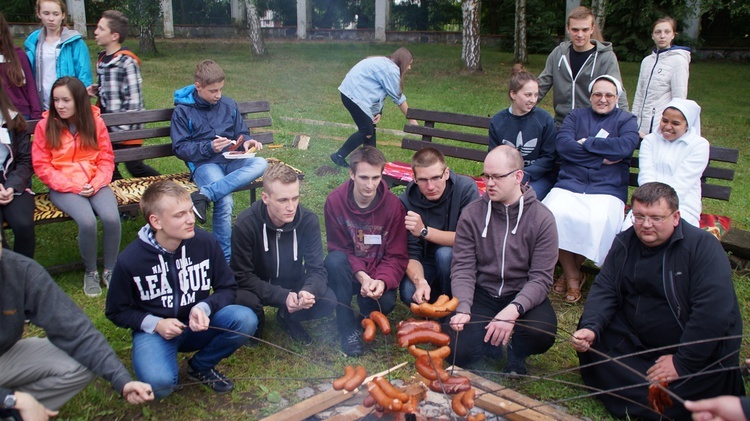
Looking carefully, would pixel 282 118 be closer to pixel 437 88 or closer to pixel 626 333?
pixel 437 88

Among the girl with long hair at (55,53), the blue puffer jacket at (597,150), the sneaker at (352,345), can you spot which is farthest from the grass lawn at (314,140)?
the girl with long hair at (55,53)

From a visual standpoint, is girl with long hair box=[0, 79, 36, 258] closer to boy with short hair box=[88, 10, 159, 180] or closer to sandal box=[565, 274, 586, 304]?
boy with short hair box=[88, 10, 159, 180]

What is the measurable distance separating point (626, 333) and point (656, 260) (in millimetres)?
460

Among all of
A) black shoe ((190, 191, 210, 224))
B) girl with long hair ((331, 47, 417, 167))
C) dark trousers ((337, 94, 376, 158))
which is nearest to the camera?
black shoe ((190, 191, 210, 224))

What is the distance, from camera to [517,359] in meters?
3.90

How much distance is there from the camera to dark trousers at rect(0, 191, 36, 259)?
4.54m

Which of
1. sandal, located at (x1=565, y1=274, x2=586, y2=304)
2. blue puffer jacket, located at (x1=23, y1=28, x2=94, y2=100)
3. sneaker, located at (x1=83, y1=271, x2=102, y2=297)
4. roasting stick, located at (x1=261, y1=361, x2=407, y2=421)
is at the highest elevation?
blue puffer jacket, located at (x1=23, y1=28, x2=94, y2=100)

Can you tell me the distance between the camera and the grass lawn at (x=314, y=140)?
12.0 feet

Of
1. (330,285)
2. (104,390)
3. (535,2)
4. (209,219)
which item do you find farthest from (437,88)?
(104,390)

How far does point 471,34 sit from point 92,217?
15769 mm

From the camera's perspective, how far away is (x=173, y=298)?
11.8 feet

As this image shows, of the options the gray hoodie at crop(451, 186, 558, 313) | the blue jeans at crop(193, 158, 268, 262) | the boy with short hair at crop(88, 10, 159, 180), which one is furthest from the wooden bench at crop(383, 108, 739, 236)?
the boy with short hair at crop(88, 10, 159, 180)

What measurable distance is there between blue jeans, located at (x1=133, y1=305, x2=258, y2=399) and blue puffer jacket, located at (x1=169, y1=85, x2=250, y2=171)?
80.1 inches

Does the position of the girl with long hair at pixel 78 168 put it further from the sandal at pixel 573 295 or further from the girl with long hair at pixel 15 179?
the sandal at pixel 573 295
